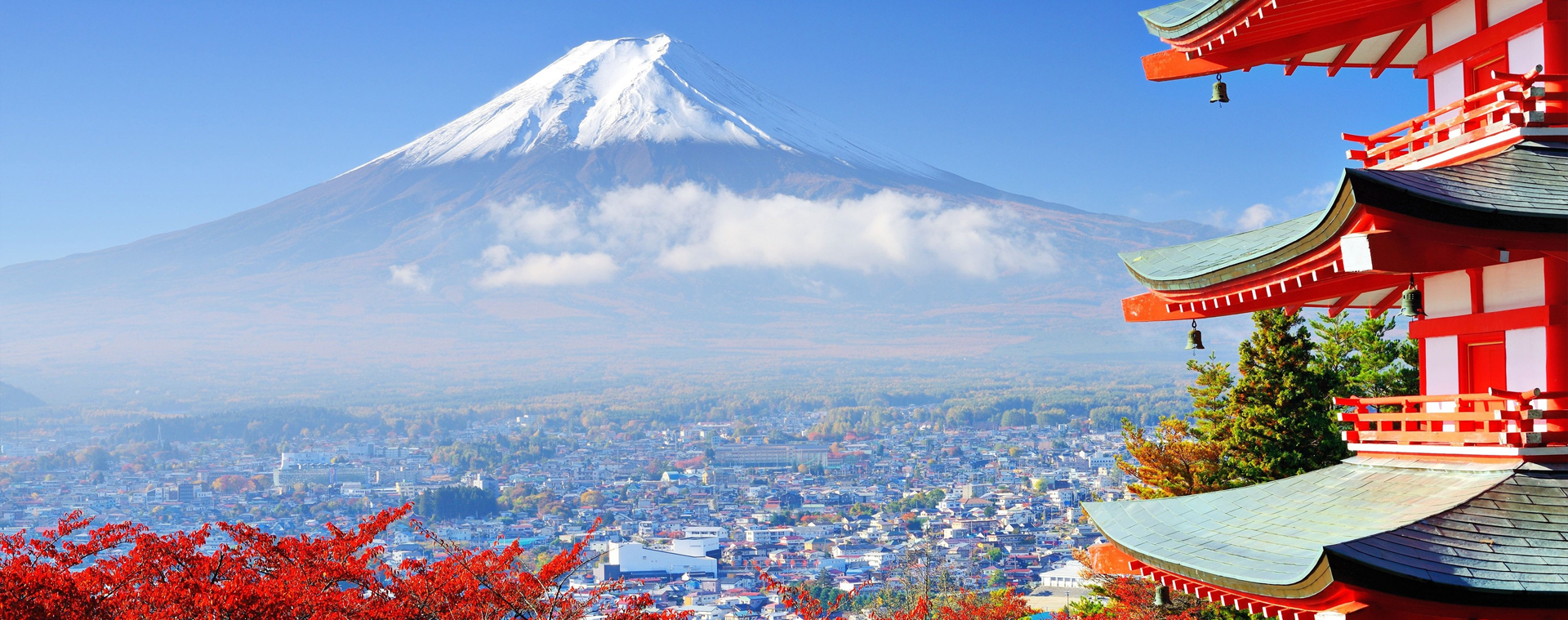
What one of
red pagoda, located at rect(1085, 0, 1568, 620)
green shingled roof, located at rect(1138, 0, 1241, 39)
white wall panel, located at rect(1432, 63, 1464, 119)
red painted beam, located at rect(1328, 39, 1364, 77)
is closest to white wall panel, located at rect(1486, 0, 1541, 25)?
red pagoda, located at rect(1085, 0, 1568, 620)

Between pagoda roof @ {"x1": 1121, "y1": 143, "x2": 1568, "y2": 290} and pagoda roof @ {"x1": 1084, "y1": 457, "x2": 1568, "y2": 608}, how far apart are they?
114cm

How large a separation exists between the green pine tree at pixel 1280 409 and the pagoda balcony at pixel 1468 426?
928 centimetres

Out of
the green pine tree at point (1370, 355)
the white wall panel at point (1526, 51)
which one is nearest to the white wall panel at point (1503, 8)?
the white wall panel at point (1526, 51)

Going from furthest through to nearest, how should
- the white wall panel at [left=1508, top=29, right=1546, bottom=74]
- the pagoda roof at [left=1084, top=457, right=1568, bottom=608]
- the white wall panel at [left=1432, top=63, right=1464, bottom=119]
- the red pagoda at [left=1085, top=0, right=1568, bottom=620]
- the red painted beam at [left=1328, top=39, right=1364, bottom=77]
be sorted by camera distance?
the red painted beam at [left=1328, top=39, right=1364, bottom=77] < the white wall panel at [left=1432, top=63, right=1464, bottom=119] < the white wall panel at [left=1508, top=29, right=1546, bottom=74] < the red pagoda at [left=1085, top=0, right=1568, bottom=620] < the pagoda roof at [left=1084, top=457, right=1568, bottom=608]

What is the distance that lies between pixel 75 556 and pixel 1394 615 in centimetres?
758

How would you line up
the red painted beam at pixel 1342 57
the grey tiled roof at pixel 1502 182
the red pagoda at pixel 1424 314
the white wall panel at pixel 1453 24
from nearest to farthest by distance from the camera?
the red pagoda at pixel 1424 314
the grey tiled roof at pixel 1502 182
the white wall panel at pixel 1453 24
the red painted beam at pixel 1342 57

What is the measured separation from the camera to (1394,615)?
477 centimetres

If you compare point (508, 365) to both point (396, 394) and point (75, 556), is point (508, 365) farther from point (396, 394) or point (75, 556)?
point (75, 556)

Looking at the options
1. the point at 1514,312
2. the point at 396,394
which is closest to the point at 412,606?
the point at 1514,312

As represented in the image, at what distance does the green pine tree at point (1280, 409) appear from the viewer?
15219 millimetres

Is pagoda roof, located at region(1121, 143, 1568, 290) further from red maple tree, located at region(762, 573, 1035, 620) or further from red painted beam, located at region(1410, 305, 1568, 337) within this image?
red maple tree, located at region(762, 573, 1035, 620)

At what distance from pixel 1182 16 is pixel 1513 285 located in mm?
2405

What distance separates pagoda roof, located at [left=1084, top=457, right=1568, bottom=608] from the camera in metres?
4.54

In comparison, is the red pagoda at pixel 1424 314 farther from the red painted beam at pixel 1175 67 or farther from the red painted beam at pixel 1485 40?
the red painted beam at pixel 1175 67
